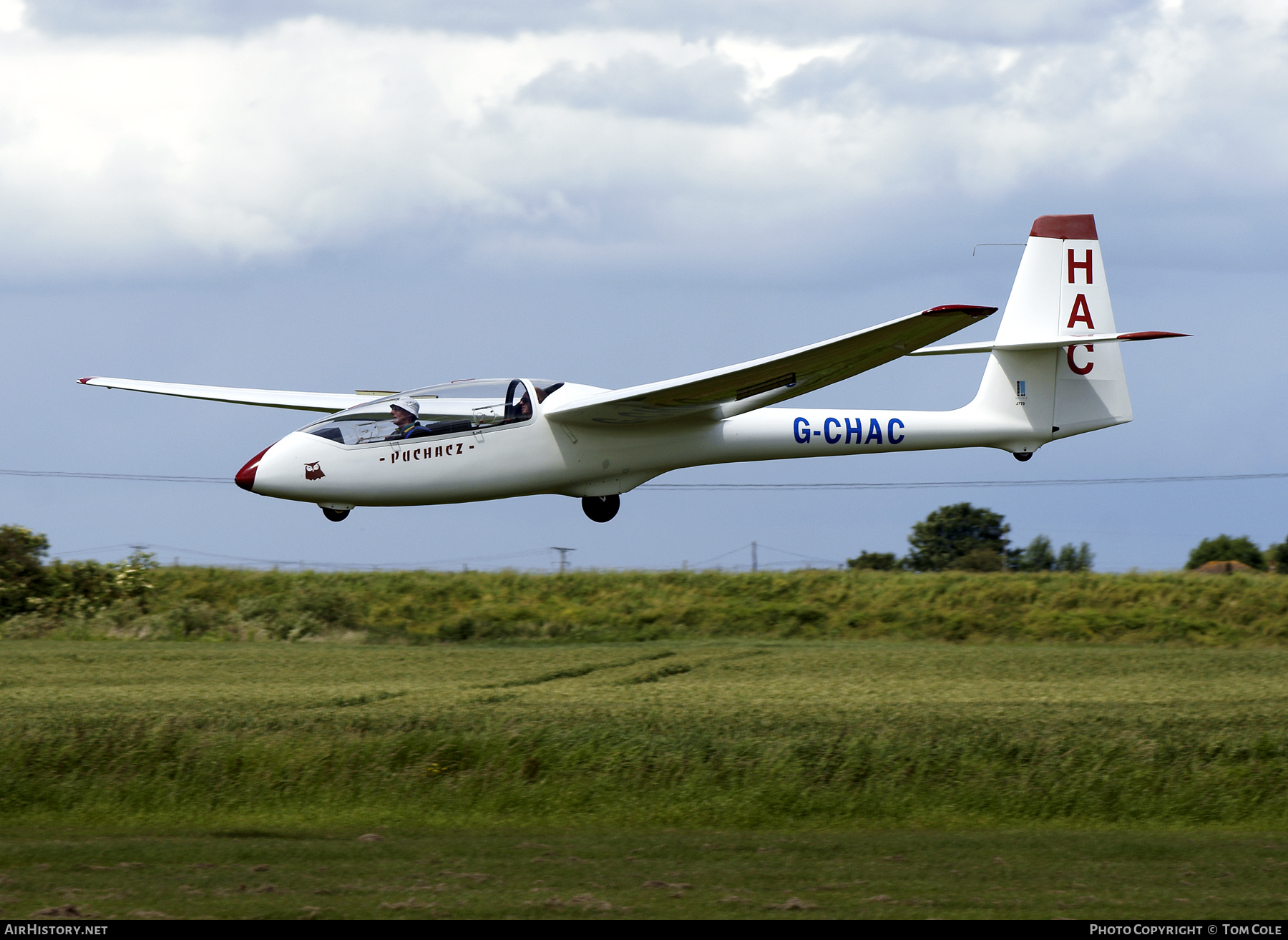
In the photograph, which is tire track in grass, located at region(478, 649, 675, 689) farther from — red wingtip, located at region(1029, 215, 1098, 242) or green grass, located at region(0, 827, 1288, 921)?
red wingtip, located at region(1029, 215, 1098, 242)

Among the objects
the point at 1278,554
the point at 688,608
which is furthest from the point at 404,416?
the point at 1278,554

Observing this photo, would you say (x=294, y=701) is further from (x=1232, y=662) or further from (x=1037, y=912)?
(x=1232, y=662)

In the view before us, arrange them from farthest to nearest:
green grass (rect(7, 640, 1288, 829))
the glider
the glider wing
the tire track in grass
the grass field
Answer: the tire track in grass < green grass (rect(7, 640, 1288, 829)) < the glider < the glider wing < the grass field

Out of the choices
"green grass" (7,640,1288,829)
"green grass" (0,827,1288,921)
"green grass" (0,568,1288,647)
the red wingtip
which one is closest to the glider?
the red wingtip

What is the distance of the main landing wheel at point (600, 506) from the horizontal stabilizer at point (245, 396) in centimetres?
372

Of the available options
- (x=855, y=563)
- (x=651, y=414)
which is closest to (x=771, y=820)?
(x=651, y=414)

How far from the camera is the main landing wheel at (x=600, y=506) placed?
18078 mm

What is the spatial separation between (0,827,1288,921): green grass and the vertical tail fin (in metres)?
6.29

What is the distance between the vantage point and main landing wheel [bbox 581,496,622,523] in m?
18.1

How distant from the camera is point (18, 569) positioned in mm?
46281

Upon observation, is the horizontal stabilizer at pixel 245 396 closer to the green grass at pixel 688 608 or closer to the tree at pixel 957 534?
the green grass at pixel 688 608

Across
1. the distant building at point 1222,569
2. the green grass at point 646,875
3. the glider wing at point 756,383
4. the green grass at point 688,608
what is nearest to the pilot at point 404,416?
the glider wing at point 756,383

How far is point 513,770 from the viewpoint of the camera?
22578 mm

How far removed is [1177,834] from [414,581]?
120ft
